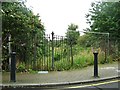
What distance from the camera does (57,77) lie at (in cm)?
1035

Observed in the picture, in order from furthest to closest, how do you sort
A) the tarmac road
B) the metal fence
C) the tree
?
the tree
the metal fence
the tarmac road

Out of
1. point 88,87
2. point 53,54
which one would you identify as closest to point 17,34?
point 53,54

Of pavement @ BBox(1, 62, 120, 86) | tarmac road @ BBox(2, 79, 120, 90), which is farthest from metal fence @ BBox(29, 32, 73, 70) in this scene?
tarmac road @ BBox(2, 79, 120, 90)

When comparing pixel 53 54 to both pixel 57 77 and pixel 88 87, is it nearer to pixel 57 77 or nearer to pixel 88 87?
pixel 57 77

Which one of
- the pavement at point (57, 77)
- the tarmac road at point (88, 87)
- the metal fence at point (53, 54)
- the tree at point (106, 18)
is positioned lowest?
the tarmac road at point (88, 87)

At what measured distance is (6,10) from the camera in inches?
491

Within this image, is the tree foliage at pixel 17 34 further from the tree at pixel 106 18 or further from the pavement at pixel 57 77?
the tree at pixel 106 18

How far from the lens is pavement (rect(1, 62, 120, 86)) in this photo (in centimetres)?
926

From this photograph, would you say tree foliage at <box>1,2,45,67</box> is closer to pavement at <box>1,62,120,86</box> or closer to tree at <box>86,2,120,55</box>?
pavement at <box>1,62,120,86</box>

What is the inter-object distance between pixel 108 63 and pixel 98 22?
549 centimetres

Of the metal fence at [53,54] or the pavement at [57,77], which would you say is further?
the metal fence at [53,54]

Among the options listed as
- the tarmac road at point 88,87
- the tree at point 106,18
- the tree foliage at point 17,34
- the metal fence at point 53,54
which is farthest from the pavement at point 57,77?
the tree at point 106,18

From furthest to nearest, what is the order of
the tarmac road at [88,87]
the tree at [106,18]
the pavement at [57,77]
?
the tree at [106,18]
the pavement at [57,77]
the tarmac road at [88,87]

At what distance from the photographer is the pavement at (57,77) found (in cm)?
926
